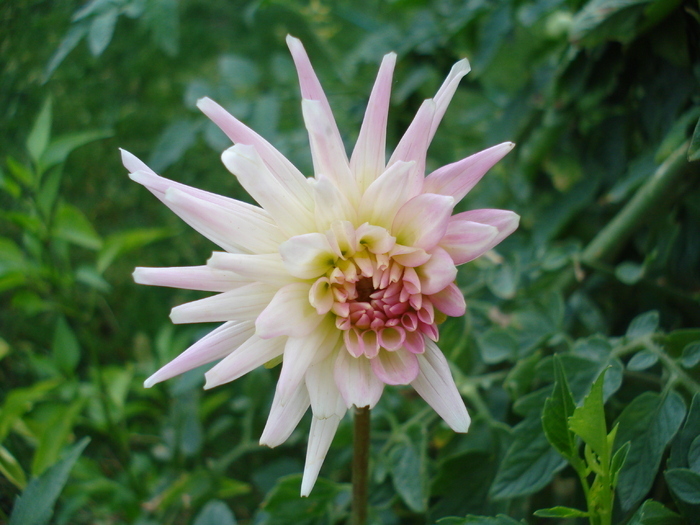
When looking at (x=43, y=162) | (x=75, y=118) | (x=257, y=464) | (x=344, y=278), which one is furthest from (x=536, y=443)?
(x=75, y=118)

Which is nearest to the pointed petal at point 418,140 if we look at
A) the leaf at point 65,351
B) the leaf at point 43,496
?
the leaf at point 43,496

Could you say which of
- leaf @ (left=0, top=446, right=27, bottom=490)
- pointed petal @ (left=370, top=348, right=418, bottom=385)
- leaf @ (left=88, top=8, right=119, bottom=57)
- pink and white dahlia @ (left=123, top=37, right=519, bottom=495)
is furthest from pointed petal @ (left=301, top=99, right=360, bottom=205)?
leaf @ (left=0, top=446, right=27, bottom=490)

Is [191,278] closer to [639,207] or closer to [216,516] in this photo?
[216,516]

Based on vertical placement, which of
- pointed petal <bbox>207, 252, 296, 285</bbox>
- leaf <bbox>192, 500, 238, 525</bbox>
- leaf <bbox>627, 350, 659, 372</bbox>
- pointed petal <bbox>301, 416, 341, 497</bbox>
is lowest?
leaf <bbox>192, 500, 238, 525</bbox>

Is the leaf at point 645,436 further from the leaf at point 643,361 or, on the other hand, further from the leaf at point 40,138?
the leaf at point 40,138

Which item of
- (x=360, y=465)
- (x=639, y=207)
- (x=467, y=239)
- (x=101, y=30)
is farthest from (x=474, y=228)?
(x=101, y=30)

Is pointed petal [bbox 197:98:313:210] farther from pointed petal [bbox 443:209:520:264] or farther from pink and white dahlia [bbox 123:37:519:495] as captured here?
pointed petal [bbox 443:209:520:264]

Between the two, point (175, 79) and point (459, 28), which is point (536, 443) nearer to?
point (459, 28)
